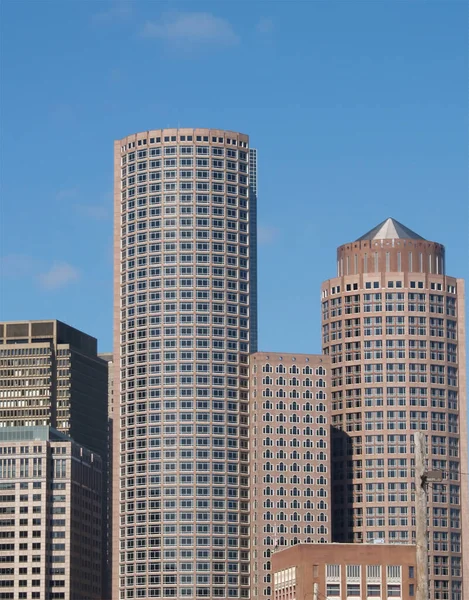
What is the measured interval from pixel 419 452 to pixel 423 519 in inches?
99.8

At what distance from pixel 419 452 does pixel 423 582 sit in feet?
16.1

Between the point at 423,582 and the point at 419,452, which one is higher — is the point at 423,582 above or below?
below

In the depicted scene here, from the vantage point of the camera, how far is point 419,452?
55.8 meters

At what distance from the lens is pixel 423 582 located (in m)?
55.4

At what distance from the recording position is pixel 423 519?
55250 mm

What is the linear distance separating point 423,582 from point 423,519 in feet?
7.95
